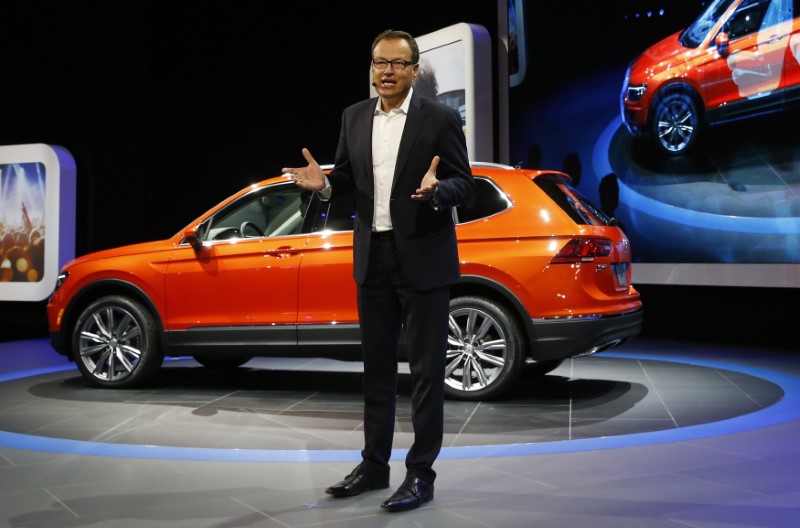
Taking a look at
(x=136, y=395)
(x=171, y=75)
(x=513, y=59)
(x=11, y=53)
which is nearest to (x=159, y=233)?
(x=171, y=75)

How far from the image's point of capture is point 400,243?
3.64 metres

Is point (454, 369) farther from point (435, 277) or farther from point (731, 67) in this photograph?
point (731, 67)

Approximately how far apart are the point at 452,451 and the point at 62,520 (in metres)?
1.95

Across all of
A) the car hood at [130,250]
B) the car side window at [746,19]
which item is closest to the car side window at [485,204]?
the car hood at [130,250]

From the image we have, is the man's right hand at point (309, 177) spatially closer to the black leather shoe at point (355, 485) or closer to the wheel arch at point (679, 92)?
the black leather shoe at point (355, 485)

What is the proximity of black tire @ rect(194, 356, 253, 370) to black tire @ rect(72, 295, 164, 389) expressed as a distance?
1133mm

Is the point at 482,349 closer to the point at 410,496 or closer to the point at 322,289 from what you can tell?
the point at 322,289

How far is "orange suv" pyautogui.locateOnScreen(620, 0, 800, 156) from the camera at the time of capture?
8.19 meters

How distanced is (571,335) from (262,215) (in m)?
2.64

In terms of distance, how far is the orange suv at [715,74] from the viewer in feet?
26.9

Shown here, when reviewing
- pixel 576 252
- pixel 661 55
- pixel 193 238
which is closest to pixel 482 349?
pixel 576 252

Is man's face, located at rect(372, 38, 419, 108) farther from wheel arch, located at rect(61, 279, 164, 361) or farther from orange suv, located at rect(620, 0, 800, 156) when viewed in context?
orange suv, located at rect(620, 0, 800, 156)

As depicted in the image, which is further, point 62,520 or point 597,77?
point 597,77

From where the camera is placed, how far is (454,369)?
6.13 m
